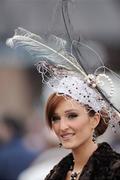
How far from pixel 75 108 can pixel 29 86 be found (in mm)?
4911

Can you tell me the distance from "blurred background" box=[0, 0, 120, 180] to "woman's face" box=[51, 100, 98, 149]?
155cm

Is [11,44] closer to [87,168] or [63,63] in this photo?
[63,63]

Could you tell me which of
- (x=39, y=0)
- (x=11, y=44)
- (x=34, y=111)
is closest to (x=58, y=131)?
(x=11, y=44)

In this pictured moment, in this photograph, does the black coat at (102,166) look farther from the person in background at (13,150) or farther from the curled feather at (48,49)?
the person in background at (13,150)

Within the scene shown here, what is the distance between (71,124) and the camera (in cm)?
369

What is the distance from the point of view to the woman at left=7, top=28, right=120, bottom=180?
12.1 ft

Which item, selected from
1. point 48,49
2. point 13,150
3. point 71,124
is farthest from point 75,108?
point 13,150

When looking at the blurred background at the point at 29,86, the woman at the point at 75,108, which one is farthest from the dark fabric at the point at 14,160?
the woman at the point at 75,108

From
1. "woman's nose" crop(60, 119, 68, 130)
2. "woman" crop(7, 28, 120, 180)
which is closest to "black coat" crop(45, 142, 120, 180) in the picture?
"woman" crop(7, 28, 120, 180)

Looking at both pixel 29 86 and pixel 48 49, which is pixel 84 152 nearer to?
pixel 48 49

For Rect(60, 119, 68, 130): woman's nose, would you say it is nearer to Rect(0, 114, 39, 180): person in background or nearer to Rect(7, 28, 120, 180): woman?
Rect(7, 28, 120, 180): woman

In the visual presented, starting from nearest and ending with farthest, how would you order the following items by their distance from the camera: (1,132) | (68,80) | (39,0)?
(68,80)
(1,132)
(39,0)

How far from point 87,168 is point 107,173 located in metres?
0.11

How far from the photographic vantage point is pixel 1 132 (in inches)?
274
